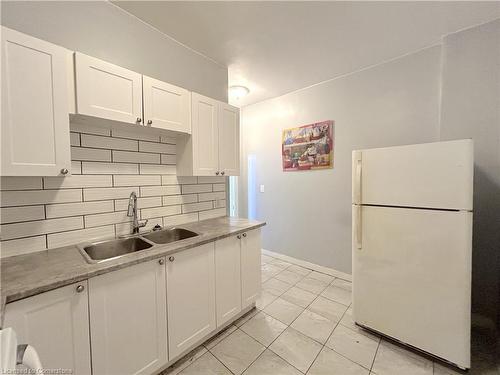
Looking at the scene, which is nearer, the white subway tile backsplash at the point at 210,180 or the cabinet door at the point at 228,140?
the cabinet door at the point at 228,140

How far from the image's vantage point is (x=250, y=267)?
1.98 m

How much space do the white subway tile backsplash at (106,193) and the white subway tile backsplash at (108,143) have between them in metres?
0.31

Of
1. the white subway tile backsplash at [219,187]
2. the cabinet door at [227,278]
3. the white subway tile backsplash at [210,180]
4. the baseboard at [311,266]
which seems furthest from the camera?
the baseboard at [311,266]

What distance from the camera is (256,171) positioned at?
12.2 feet

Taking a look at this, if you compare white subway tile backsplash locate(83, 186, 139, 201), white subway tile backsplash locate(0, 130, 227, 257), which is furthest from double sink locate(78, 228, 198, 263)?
white subway tile backsplash locate(83, 186, 139, 201)

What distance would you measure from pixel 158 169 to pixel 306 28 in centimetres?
177

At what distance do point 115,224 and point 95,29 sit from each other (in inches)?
56.1

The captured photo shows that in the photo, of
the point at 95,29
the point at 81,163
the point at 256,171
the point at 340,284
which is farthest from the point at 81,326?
the point at 256,171

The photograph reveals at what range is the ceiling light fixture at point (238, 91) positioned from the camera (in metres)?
2.95

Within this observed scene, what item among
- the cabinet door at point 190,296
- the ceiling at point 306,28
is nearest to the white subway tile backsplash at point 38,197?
the cabinet door at point 190,296

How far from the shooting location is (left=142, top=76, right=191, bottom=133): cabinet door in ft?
5.12

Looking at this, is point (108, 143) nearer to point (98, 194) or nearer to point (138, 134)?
point (138, 134)

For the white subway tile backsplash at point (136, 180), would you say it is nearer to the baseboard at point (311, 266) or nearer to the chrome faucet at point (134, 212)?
the chrome faucet at point (134, 212)

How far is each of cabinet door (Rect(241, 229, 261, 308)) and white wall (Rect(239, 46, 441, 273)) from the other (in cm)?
122
